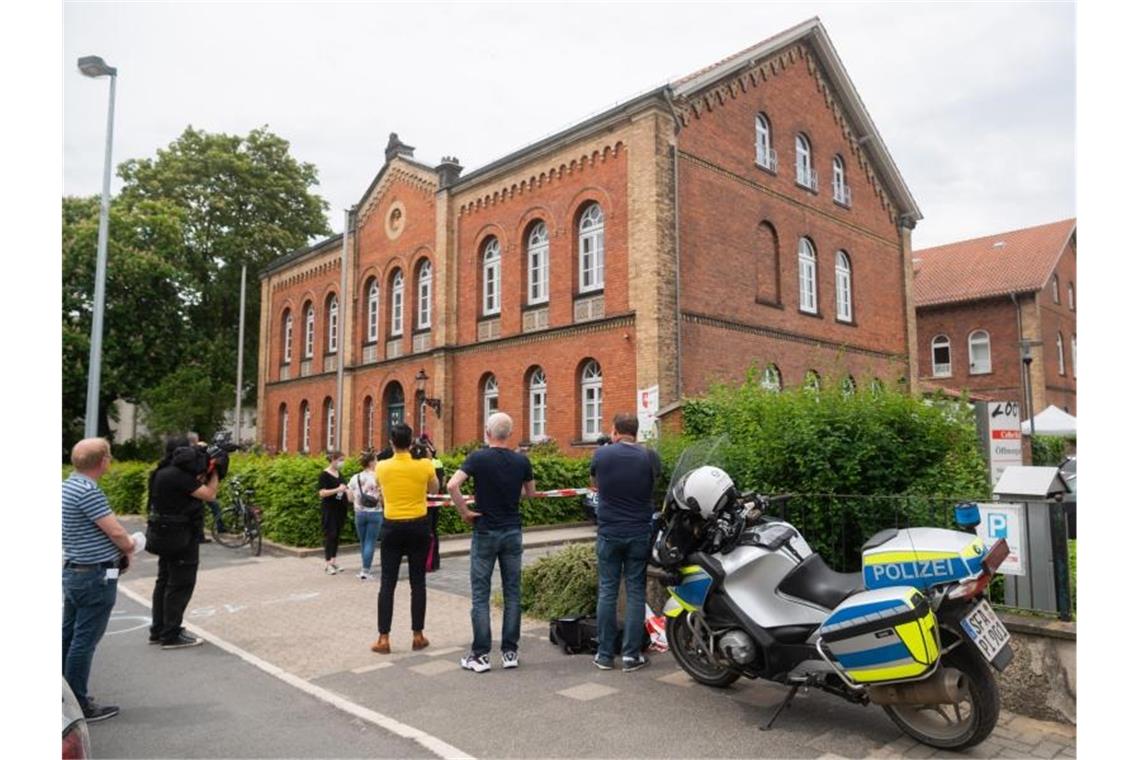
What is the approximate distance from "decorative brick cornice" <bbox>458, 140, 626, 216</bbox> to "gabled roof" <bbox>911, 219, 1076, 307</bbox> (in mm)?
22215

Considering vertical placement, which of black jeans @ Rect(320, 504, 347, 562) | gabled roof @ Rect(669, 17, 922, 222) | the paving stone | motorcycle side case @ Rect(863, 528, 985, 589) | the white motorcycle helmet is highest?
gabled roof @ Rect(669, 17, 922, 222)

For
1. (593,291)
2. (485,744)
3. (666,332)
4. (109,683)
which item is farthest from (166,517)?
(593,291)

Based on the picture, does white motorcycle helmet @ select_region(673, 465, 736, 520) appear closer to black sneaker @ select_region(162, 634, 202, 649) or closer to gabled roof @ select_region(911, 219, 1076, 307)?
black sneaker @ select_region(162, 634, 202, 649)

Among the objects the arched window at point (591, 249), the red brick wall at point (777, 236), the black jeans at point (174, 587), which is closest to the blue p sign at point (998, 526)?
the black jeans at point (174, 587)

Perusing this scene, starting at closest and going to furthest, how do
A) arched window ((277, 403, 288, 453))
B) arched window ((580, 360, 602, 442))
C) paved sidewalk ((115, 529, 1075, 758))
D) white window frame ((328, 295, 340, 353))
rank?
paved sidewalk ((115, 529, 1075, 758)), arched window ((580, 360, 602, 442)), white window frame ((328, 295, 340, 353)), arched window ((277, 403, 288, 453))

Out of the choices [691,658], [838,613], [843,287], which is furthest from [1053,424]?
[838,613]

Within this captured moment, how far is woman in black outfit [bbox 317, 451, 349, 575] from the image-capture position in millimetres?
11617

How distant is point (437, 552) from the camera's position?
1180 cm

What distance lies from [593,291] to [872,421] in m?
13.5

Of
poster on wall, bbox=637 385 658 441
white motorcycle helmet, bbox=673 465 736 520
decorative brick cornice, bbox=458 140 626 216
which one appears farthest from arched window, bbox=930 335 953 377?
white motorcycle helmet, bbox=673 465 736 520

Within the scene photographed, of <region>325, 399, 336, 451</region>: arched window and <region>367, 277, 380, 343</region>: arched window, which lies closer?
<region>367, 277, 380, 343</region>: arched window

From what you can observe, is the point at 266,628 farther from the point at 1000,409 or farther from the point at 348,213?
the point at 348,213

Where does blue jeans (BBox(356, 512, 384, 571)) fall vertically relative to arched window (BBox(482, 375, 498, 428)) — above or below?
below

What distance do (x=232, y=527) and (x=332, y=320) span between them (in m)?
17.7
